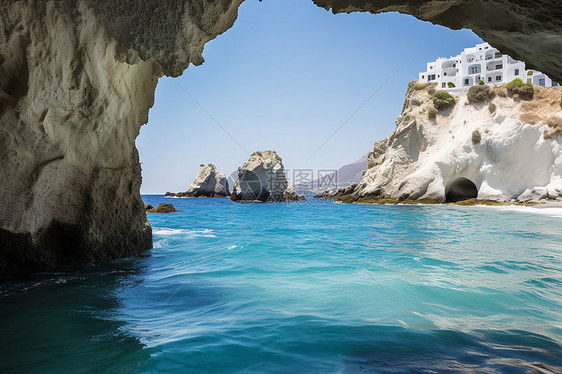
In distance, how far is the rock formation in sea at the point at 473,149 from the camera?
28172mm

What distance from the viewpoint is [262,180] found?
2069 inches

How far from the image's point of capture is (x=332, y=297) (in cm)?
570

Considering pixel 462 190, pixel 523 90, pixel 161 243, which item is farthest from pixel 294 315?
pixel 462 190

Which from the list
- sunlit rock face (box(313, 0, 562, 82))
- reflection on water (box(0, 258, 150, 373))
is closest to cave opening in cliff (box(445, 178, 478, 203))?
sunlit rock face (box(313, 0, 562, 82))

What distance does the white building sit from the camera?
171ft

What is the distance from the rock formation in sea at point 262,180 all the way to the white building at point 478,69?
987 inches

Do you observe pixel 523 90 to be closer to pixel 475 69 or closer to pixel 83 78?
pixel 475 69

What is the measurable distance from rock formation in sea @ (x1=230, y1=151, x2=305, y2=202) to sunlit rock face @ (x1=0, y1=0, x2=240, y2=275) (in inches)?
1687

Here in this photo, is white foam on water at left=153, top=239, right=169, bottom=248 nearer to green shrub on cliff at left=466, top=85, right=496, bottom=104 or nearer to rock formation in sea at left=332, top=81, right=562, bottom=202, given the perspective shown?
rock formation in sea at left=332, top=81, right=562, bottom=202

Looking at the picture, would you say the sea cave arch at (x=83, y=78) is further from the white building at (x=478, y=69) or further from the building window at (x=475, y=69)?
the building window at (x=475, y=69)

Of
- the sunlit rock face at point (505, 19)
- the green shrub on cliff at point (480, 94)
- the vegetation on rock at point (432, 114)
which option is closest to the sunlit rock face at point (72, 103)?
the sunlit rock face at point (505, 19)

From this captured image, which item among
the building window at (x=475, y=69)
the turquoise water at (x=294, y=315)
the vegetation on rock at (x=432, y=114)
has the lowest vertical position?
the turquoise water at (x=294, y=315)

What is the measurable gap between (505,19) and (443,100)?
3598 cm

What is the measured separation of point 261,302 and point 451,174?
102 ft
